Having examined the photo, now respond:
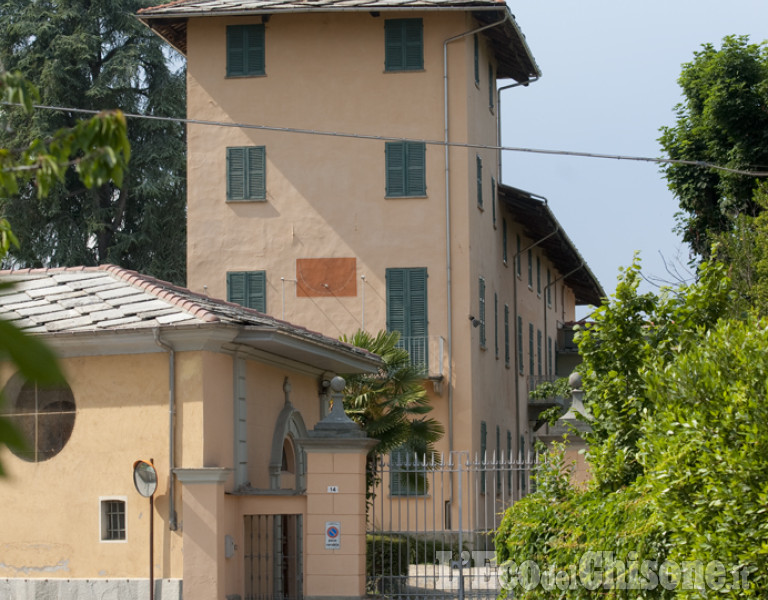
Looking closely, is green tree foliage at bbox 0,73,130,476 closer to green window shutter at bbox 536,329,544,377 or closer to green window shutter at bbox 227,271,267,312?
green window shutter at bbox 227,271,267,312

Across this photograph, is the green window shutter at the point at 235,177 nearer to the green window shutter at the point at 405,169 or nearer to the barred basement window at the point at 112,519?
the green window shutter at the point at 405,169

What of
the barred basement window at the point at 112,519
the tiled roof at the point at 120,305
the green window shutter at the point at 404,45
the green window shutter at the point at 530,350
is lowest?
the barred basement window at the point at 112,519

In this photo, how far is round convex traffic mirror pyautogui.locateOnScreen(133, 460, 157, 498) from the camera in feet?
46.5

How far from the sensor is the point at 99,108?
111 feet

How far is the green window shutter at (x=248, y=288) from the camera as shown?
27.1 m

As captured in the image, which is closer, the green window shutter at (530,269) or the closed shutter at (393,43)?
the closed shutter at (393,43)

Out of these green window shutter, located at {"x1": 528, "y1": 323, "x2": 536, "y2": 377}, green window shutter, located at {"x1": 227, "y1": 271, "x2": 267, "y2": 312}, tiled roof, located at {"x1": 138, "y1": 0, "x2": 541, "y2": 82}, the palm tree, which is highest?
tiled roof, located at {"x1": 138, "y1": 0, "x2": 541, "y2": 82}

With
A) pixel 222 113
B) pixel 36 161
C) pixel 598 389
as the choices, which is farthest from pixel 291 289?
pixel 36 161

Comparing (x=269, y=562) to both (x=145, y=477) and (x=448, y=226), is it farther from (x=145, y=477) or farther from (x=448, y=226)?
(x=448, y=226)

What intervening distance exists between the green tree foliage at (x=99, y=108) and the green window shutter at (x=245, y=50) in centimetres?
717

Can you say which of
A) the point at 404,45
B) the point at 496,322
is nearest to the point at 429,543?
the point at 496,322

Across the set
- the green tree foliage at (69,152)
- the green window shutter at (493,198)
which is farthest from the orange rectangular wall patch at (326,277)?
the green tree foliage at (69,152)

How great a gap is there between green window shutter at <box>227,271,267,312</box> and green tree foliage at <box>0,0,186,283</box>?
742 cm

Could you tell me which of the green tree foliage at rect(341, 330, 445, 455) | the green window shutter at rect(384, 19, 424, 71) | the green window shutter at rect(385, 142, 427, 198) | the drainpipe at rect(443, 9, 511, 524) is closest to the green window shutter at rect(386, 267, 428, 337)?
the drainpipe at rect(443, 9, 511, 524)
